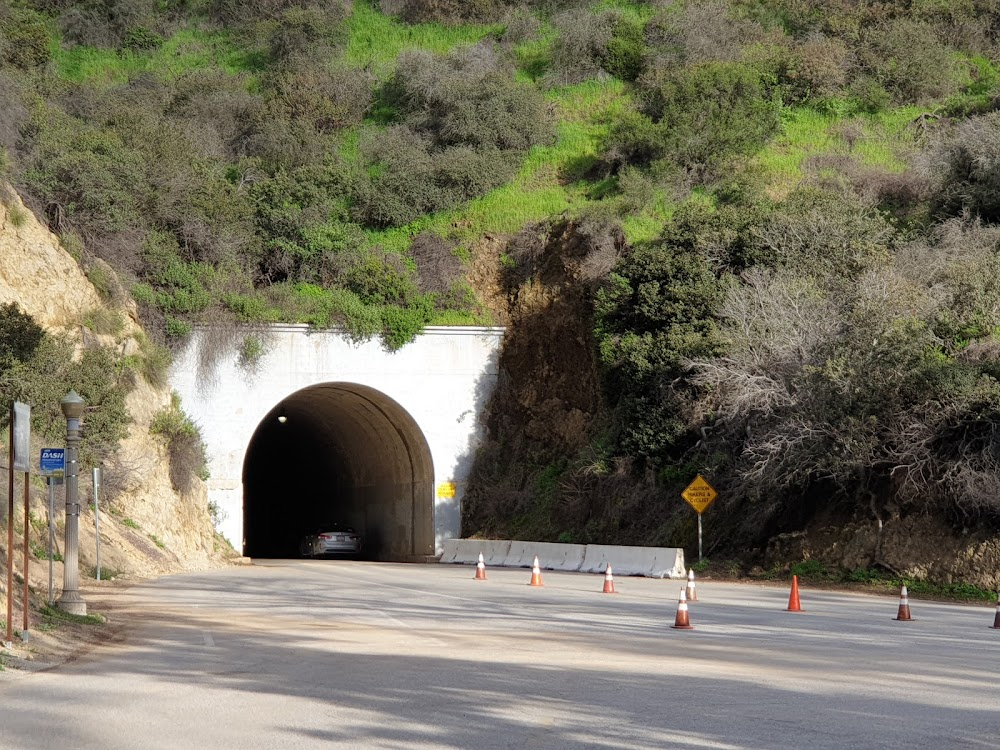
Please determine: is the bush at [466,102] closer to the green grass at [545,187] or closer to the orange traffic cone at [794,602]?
the green grass at [545,187]

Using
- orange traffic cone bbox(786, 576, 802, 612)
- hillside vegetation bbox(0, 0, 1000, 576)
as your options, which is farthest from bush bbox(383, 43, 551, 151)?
orange traffic cone bbox(786, 576, 802, 612)

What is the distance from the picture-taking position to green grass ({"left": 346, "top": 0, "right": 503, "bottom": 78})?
61562 millimetres

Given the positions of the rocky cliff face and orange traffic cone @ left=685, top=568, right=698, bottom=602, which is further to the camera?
the rocky cliff face

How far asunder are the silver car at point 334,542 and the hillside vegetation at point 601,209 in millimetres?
6639

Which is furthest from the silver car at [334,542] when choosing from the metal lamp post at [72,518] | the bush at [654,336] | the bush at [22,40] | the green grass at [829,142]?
the metal lamp post at [72,518]

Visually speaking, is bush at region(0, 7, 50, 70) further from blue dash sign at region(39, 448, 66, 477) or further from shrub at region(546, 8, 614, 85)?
blue dash sign at region(39, 448, 66, 477)

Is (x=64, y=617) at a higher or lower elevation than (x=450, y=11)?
lower

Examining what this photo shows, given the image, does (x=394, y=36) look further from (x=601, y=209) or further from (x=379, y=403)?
(x=379, y=403)

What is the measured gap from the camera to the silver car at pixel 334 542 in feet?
143

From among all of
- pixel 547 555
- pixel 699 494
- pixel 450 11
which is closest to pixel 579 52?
pixel 450 11

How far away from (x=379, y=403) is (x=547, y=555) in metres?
10.8

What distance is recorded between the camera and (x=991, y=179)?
36.7 metres

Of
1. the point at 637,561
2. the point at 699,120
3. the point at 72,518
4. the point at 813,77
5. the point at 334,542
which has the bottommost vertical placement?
the point at 334,542

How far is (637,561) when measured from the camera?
28484 mm
